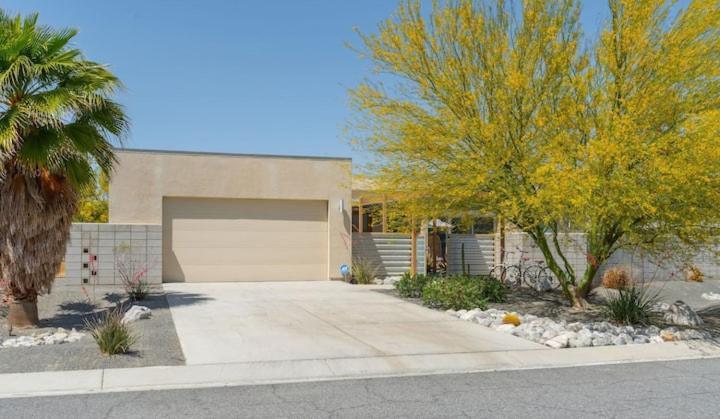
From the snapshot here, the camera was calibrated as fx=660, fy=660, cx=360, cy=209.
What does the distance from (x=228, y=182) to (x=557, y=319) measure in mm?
10259

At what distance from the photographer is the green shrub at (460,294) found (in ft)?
46.4

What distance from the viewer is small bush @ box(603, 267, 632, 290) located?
19.1m

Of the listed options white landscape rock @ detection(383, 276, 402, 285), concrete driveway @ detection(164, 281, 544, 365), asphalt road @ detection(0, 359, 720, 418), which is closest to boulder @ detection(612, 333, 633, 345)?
concrete driveway @ detection(164, 281, 544, 365)

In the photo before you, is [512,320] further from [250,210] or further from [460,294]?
[250,210]

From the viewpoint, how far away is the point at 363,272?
64.7 ft

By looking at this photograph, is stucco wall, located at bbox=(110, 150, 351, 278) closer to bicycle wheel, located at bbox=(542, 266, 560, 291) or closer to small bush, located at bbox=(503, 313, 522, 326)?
bicycle wheel, located at bbox=(542, 266, 560, 291)

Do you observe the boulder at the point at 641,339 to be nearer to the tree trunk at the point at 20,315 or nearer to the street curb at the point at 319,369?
the street curb at the point at 319,369

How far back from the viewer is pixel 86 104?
35.2 ft

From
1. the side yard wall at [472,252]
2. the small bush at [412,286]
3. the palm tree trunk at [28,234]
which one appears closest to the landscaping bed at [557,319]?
the small bush at [412,286]

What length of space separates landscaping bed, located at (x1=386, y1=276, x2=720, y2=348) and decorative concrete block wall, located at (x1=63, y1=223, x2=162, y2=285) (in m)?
6.63

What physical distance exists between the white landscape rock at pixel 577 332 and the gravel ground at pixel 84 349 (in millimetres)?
5707

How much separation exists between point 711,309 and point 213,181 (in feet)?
43.7

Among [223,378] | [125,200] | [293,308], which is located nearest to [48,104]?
[223,378]

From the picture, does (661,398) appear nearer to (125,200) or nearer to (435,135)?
(435,135)
